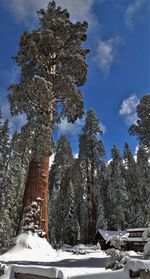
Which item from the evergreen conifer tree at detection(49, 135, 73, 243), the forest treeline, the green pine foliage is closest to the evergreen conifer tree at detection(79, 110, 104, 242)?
the forest treeline

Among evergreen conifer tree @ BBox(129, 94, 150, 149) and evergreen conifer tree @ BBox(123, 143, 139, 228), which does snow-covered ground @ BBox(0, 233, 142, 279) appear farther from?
evergreen conifer tree @ BBox(123, 143, 139, 228)

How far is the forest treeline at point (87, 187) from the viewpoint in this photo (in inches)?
1156

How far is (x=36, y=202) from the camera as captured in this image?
34.4 ft

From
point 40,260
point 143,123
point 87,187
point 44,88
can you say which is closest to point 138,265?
point 40,260

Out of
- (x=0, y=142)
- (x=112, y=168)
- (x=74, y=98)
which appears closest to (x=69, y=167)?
(x=112, y=168)

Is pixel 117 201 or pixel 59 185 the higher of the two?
pixel 59 185

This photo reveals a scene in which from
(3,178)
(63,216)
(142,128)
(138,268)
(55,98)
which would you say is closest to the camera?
(138,268)

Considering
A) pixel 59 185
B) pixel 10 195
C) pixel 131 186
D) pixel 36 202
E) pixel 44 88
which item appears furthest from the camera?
pixel 59 185

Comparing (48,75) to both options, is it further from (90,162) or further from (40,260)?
(90,162)

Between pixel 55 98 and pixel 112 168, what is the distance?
1167 inches

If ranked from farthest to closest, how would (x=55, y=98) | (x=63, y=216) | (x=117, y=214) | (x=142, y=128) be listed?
(x=63, y=216) < (x=117, y=214) < (x=142, y=128) < (x=55, y=98)

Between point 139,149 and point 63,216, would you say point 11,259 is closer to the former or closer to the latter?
point 139,149

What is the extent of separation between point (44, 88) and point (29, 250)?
6649 mm

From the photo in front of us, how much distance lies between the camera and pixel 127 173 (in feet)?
136
